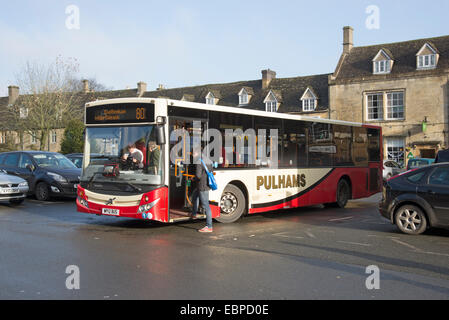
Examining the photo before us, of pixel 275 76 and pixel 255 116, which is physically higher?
pixel 275 76

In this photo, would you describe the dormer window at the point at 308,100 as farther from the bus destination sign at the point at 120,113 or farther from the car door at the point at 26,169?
the bus destination sign at the point at 120,113

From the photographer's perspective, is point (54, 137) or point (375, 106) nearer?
point (375, 106)

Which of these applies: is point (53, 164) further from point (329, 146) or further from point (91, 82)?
point (91, 82)

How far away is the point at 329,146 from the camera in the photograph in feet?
51.0

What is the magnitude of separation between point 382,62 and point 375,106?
3.99m

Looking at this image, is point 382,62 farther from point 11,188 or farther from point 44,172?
point 11,188

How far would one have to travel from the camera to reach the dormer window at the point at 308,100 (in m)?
47.2

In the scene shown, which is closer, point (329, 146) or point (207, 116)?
point (207, 116)

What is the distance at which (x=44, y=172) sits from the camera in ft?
55.1

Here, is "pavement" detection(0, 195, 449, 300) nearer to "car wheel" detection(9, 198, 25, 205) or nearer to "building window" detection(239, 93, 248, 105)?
"car wheel" detection(9, 198, 25, 205)

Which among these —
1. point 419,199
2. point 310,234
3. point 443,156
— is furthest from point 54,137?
point 419,199

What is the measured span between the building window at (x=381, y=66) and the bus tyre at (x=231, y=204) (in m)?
34.0
